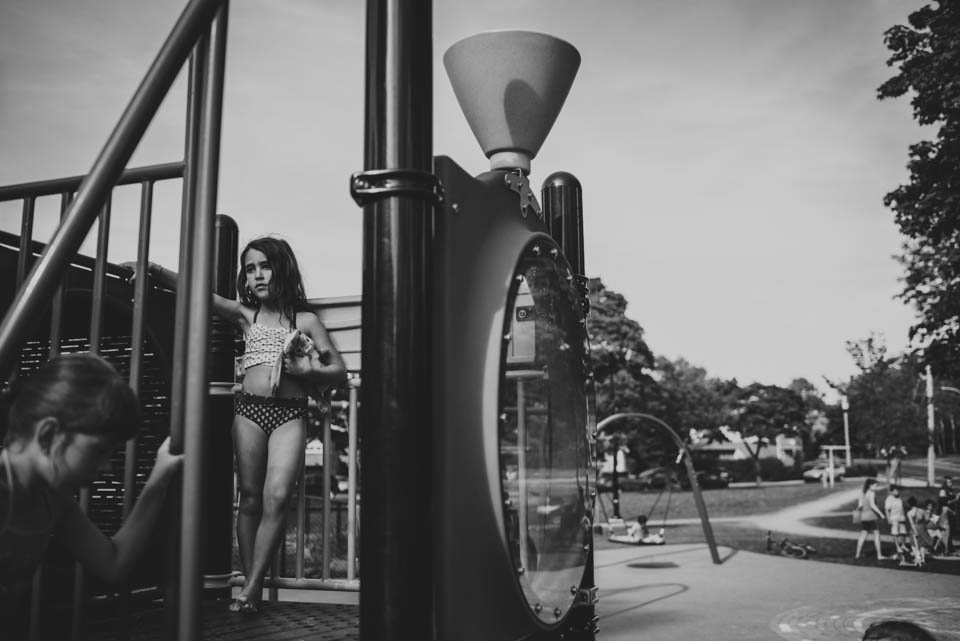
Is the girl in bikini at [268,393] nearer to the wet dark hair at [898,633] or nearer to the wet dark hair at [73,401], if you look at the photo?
the wet dark hair at [73,401]

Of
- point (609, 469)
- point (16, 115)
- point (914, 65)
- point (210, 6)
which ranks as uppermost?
point (914, 65)

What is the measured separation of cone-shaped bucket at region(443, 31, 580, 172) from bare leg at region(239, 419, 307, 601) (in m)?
1.56

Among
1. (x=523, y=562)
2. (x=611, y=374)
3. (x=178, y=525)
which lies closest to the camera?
(x=178, y=525)

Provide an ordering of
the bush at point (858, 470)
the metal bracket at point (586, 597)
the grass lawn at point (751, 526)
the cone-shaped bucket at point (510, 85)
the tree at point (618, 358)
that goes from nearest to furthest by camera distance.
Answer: the cone-shaped bucket at point (510, 85) < the metal bracket at point (586, 597) < the grass lawn at point (751, 526) < the tree at point (618, 358) < the bush at point (858, 470)

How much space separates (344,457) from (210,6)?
32826 millimetres

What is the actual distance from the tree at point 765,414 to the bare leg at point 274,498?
61016 millimetres

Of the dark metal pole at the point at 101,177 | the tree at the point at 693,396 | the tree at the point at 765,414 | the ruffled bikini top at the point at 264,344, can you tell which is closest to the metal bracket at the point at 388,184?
the dark metal pole at the point at 101,177

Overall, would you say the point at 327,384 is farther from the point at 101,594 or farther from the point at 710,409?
the point at 710,409

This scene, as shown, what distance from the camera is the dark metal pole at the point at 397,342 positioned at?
165cm

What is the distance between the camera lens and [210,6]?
1.66m

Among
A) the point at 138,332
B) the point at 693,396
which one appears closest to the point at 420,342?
the point at 138,332

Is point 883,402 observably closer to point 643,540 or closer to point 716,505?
point 716,505

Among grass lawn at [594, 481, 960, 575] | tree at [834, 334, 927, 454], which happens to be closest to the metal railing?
grass lawn at [594, 481, 960, 575]

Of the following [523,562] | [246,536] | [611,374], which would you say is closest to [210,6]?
[523,562]
